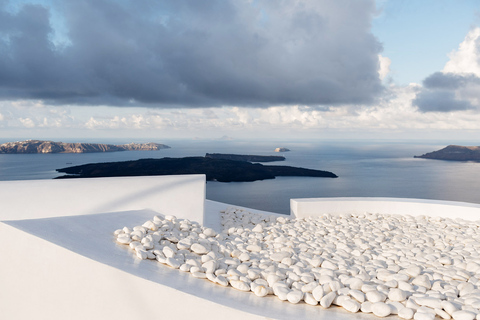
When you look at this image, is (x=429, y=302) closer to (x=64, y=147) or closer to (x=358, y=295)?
(x=358, y=295)

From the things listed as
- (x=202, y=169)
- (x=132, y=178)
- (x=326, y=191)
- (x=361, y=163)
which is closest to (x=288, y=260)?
(x=132, y=178)

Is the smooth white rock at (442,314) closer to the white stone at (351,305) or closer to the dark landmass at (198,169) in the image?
the white stone at (351,305)

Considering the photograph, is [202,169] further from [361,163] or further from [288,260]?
[288,260]

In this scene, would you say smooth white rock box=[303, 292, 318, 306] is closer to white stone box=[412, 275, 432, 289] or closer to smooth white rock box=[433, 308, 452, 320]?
smooth white rock box=[433, 308, 452, 320]

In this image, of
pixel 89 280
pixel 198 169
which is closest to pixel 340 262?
pixel 89 280

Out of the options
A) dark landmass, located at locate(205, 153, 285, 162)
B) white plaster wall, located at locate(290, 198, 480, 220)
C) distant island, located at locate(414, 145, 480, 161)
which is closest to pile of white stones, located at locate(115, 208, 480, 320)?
white plaster wall, located at locate(290, 198, 480, 220)

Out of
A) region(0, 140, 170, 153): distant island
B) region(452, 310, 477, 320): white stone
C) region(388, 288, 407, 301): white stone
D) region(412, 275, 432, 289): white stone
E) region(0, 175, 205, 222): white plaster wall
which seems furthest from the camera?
region(0, 140, 170, 153): distant island

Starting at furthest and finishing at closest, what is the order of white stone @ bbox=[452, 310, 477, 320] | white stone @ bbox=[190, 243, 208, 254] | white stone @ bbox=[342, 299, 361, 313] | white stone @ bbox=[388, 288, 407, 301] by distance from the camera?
1. white stone @ bbox=[190, 243, 208, 254]
2. white stone @ bbox=[388, 288, 407, 301]
3. white stone @ bbox=[342, 299, 361, 313]
4. white stone @ bbox=[452, 310, 477, 320]
